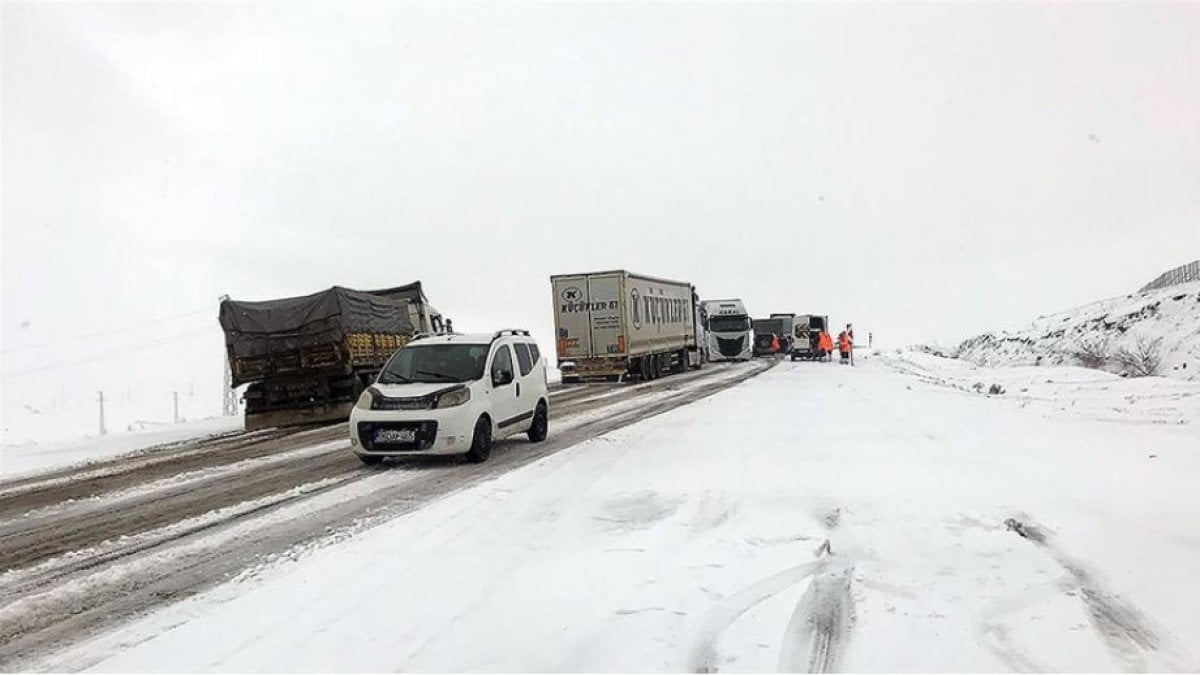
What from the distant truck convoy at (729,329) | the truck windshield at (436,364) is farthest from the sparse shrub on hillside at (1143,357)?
the truck windshield at (436,364)

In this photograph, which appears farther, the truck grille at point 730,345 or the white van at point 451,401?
the truck grille at point 730,345

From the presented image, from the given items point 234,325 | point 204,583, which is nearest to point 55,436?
point 234,325

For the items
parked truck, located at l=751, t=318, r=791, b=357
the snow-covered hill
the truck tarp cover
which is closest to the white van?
the truck tarp cover

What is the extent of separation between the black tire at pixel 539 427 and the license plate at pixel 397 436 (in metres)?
2.82

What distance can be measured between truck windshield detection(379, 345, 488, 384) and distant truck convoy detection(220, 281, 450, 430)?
722cm

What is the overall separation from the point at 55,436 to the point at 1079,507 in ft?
109

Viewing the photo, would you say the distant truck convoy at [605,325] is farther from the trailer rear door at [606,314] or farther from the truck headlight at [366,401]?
the truck headlight at [366,401]

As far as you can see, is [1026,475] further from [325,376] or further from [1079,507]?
[325,376]

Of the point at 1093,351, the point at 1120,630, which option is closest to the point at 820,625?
the point at 1120,630

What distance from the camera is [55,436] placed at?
30000 mm

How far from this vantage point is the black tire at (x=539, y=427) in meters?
13.5

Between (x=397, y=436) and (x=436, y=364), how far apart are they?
1.55 m

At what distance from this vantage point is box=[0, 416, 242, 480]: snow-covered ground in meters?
14.5

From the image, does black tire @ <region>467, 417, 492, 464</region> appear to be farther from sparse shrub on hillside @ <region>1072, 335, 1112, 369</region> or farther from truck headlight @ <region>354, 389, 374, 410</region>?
sparse shrub on hillside @ <region>1072, 335, 1112, 369</region>
